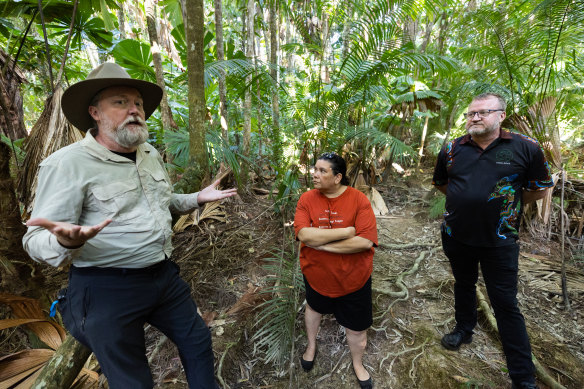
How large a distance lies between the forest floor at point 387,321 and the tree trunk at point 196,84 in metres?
1.17

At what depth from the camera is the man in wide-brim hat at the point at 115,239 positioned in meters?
1.30

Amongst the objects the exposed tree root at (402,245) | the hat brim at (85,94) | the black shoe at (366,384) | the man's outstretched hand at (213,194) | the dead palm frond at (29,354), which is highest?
the hat brim at (85,94)

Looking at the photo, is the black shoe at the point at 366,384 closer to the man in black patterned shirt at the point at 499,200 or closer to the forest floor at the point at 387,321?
the forest floor at the point at 387,321

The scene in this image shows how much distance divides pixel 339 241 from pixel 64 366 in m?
1.82

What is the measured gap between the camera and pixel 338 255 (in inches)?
74.0

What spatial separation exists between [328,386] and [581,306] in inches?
109

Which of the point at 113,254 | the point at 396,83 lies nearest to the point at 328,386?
the point at 113,254

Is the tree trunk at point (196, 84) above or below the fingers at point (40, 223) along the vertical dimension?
above

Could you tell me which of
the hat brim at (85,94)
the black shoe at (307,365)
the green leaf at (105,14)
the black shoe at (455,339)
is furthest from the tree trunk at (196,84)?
the black shoe at (455,339)

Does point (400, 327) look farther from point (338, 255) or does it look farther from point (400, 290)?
point (338, 255)

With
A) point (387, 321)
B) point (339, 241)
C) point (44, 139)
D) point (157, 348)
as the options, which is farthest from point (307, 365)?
point (44, 139)

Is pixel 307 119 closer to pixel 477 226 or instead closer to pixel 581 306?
pixel 477 226

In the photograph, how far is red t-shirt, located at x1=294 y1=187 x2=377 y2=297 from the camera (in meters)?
1.87

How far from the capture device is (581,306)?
2670mm
